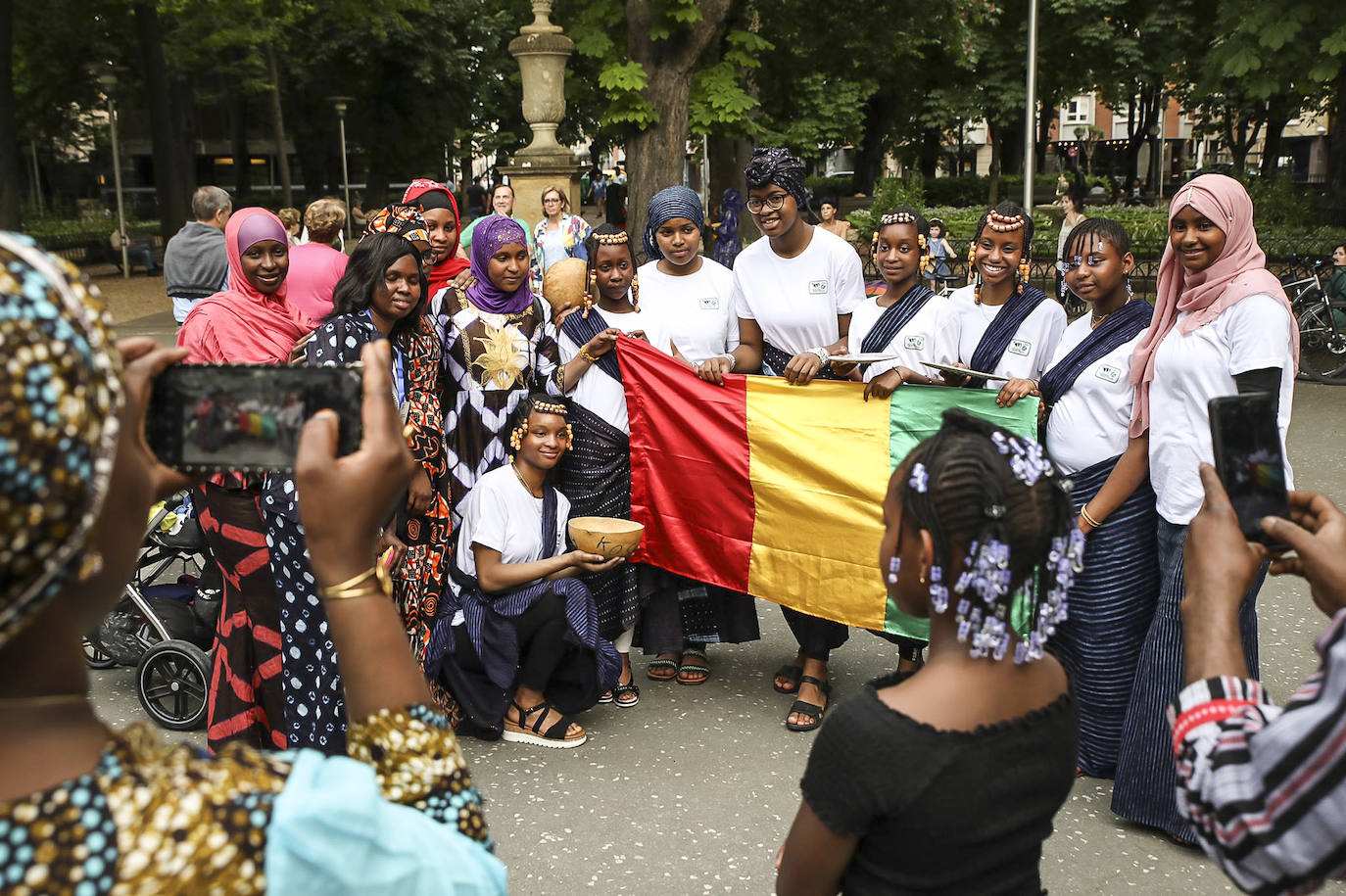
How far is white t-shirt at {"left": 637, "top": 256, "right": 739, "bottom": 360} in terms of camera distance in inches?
219

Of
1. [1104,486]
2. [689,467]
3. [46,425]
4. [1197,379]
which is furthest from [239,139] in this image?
[46,425]

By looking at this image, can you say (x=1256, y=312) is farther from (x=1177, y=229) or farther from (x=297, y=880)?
(x=297, y=880)

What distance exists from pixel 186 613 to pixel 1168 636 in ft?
13.7

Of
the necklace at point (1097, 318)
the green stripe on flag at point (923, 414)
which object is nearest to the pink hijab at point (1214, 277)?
the necklace at point (1097, 318)

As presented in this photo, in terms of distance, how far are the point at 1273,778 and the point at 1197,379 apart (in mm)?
2686

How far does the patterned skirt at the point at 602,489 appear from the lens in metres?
5.39

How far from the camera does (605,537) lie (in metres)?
4.92

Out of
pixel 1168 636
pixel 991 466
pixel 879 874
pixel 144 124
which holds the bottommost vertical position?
pixel 1168 636

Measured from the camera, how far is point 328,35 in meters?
35.7

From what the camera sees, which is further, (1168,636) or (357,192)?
(357,192)

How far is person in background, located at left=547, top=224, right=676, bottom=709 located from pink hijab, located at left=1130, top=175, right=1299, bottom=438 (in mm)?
2204

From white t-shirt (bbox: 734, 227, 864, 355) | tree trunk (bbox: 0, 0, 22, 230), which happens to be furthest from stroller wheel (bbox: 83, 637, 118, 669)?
tree trunk (bbox: 0, 0, 22, 230)

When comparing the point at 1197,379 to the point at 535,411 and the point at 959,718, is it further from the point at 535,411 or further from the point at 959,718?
the point at 535,411

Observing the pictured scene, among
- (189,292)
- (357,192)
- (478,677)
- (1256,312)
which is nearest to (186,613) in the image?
(478,677)
